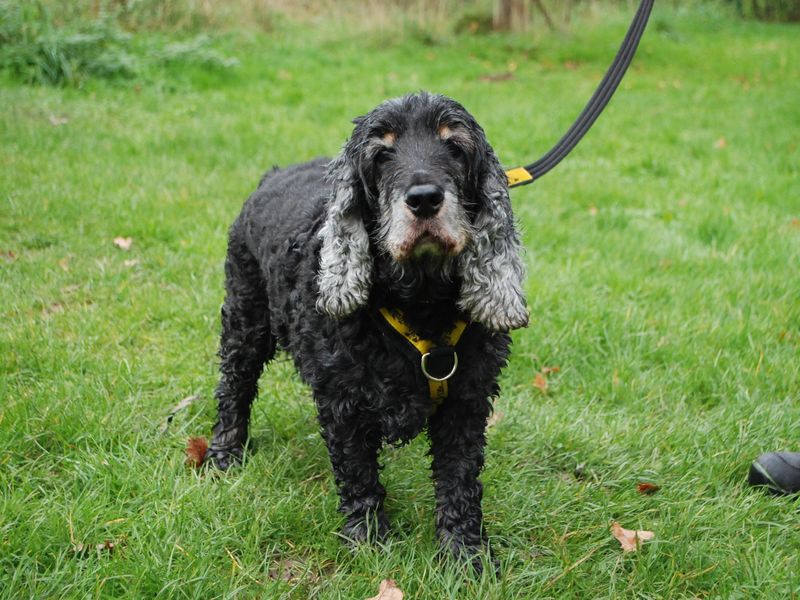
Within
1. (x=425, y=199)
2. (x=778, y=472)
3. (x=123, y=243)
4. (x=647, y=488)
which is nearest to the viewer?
(x=425, y=199)

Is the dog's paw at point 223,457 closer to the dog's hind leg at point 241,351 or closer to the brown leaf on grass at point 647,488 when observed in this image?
the dog's hind leg at point 241,351

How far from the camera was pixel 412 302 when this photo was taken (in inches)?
97.0

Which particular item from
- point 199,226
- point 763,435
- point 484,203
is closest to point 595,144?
point 199,226

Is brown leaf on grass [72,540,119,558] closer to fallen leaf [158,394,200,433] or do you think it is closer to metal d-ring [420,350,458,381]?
fallen leaf [158,394,200,433]

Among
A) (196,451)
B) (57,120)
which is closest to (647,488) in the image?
(196,451)

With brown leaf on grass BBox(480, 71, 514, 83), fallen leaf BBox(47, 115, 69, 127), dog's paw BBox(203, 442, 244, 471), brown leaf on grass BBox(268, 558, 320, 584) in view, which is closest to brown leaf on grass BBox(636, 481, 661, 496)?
brown leaf on grass BBox(268, 558, 320, 584)

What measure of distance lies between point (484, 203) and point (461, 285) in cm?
30

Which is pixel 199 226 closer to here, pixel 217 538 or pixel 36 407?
pixel 36 407

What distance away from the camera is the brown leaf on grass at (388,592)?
228 centimetres

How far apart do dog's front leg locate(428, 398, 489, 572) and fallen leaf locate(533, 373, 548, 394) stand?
1.12 meters

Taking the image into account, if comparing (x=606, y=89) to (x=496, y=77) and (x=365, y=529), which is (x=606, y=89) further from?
(x=496, y=77)

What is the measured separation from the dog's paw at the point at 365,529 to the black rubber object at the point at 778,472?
4.82ft

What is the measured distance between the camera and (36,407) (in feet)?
10.0

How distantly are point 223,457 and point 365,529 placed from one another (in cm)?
83
